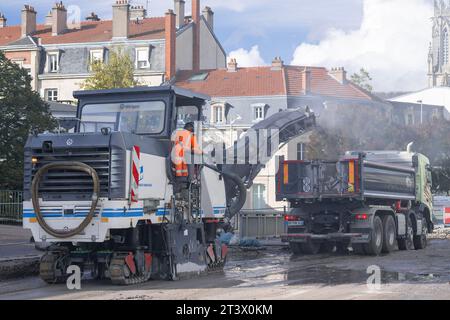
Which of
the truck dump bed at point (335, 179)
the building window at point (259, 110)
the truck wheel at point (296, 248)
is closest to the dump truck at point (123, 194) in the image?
the truck dump bed at point (335, 179)

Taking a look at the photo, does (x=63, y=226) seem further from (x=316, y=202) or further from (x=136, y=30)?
(x=136, y=30)

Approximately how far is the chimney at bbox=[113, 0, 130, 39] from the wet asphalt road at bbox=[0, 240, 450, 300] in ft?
162

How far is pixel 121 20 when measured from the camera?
67.7 m

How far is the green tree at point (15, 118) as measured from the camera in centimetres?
3391

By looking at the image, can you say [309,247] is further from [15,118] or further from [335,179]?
[15,118]

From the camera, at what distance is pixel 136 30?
68.3 metres

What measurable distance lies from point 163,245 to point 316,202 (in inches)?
327

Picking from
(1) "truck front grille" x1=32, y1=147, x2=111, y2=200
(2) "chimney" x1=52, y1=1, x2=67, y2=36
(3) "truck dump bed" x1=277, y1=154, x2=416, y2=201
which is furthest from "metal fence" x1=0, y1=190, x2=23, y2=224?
(2) "chimney" x1=52, y1=1, x2=67, y2=36

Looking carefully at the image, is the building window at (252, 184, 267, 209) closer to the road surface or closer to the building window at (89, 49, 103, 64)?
the building window at (89, 49, 103, 64)

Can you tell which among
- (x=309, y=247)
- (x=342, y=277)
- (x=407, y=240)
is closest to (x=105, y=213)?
(x=342, y=277)

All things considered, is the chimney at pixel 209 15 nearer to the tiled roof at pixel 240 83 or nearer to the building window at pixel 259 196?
the tiled roof at pixel 240 83

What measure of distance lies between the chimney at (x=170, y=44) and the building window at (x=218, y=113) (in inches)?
229

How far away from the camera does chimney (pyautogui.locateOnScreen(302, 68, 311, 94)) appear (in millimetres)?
59128
